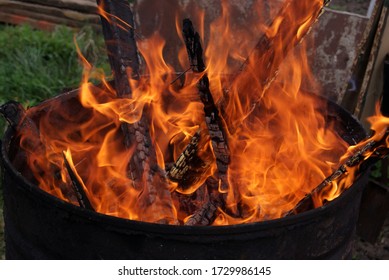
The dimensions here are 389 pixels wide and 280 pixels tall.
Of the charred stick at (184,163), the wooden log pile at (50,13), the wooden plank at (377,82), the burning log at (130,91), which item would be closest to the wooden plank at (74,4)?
the wooden log pile at (50,13)

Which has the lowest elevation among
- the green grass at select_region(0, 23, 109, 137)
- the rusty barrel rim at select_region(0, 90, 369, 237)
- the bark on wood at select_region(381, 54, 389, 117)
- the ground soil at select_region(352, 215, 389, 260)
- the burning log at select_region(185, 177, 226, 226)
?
the ground soil at select_region(352, 215, 389, 260)

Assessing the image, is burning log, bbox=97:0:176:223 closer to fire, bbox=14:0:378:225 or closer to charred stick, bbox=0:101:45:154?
fire, bbox=14:0:378:225

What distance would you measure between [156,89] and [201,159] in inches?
21.3

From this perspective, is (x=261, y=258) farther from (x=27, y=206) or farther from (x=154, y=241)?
(x=27, y=206)

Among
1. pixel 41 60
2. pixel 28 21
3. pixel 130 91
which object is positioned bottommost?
pixel 41 60

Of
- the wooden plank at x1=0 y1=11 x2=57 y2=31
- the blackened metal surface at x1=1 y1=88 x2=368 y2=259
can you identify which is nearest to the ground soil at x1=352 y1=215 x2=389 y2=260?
the blackened metal surface at x1=1 y1=88 x2=368 y2=259

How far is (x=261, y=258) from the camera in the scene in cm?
216

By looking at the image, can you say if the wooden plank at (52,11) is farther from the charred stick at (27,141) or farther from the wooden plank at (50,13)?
the charred stick at (27,141)

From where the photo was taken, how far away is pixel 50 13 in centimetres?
655

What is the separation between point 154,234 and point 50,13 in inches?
201

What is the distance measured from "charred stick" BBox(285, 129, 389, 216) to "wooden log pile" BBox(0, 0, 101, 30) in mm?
4530

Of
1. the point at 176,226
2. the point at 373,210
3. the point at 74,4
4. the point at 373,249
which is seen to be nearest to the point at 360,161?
the point at 176,226

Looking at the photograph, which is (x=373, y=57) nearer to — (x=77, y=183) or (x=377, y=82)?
(x=377, y=82)

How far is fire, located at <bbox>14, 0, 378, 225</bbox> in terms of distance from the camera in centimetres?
265
